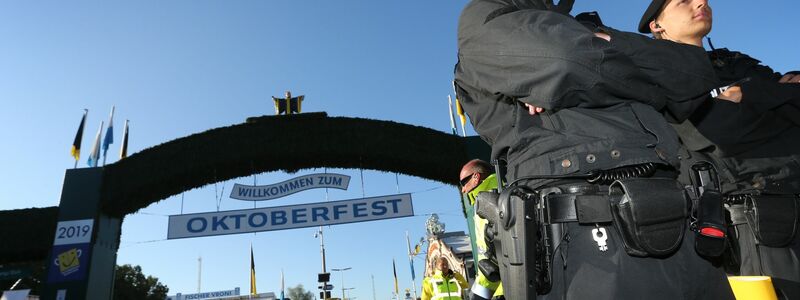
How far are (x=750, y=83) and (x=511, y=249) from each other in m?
2.37

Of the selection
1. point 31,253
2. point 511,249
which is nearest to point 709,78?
point 511,249

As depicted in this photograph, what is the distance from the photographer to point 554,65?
1226 mm

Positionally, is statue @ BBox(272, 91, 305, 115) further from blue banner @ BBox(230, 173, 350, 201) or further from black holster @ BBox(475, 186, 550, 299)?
black holster @ BBox(475, 186, 550, 299)

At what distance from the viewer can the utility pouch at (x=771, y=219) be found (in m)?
2.29

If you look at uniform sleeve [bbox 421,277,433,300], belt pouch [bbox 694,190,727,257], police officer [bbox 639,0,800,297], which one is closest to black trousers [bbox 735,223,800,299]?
police officer [bbox 639,0,800,297]

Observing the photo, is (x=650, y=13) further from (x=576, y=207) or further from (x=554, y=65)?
(x=576, y=207)

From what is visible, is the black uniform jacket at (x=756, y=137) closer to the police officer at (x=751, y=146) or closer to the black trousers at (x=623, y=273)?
the police officer at (x=751, y=146)

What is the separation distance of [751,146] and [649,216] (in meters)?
2.14

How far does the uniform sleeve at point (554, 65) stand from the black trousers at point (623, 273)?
0.40 meters

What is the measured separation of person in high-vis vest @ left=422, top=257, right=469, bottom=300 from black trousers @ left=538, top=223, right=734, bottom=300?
602cm

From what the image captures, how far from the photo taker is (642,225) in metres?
1.10

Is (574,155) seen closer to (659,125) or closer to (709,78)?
(659,125)

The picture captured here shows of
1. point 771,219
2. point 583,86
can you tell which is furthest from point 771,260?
point 583,86

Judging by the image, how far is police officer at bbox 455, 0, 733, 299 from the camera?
113 cm
